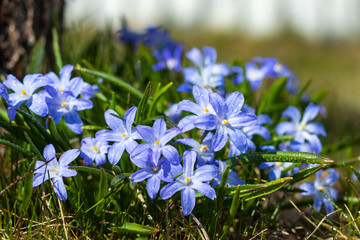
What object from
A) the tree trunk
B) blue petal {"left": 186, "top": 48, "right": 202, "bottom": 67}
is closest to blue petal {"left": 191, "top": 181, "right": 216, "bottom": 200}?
blue petal {"left": 186, "top": 48, "right": 202, "bottom": 67}

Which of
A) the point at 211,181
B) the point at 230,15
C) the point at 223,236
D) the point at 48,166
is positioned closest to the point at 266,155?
the point at 211,181

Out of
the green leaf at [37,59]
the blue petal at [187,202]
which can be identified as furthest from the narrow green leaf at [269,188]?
the green leaf at [37,59]

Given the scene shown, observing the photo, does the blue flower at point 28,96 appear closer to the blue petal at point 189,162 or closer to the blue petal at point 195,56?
the blue petal at point 189,162

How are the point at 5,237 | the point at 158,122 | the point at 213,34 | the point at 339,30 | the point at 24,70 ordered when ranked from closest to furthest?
the point at 158,122, the point at 5,237, the point at 24,70, the point at 213,34, the point at 339,30

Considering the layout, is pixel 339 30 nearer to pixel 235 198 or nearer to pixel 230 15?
pixel 230 15

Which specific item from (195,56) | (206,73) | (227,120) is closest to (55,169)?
(227,120)
